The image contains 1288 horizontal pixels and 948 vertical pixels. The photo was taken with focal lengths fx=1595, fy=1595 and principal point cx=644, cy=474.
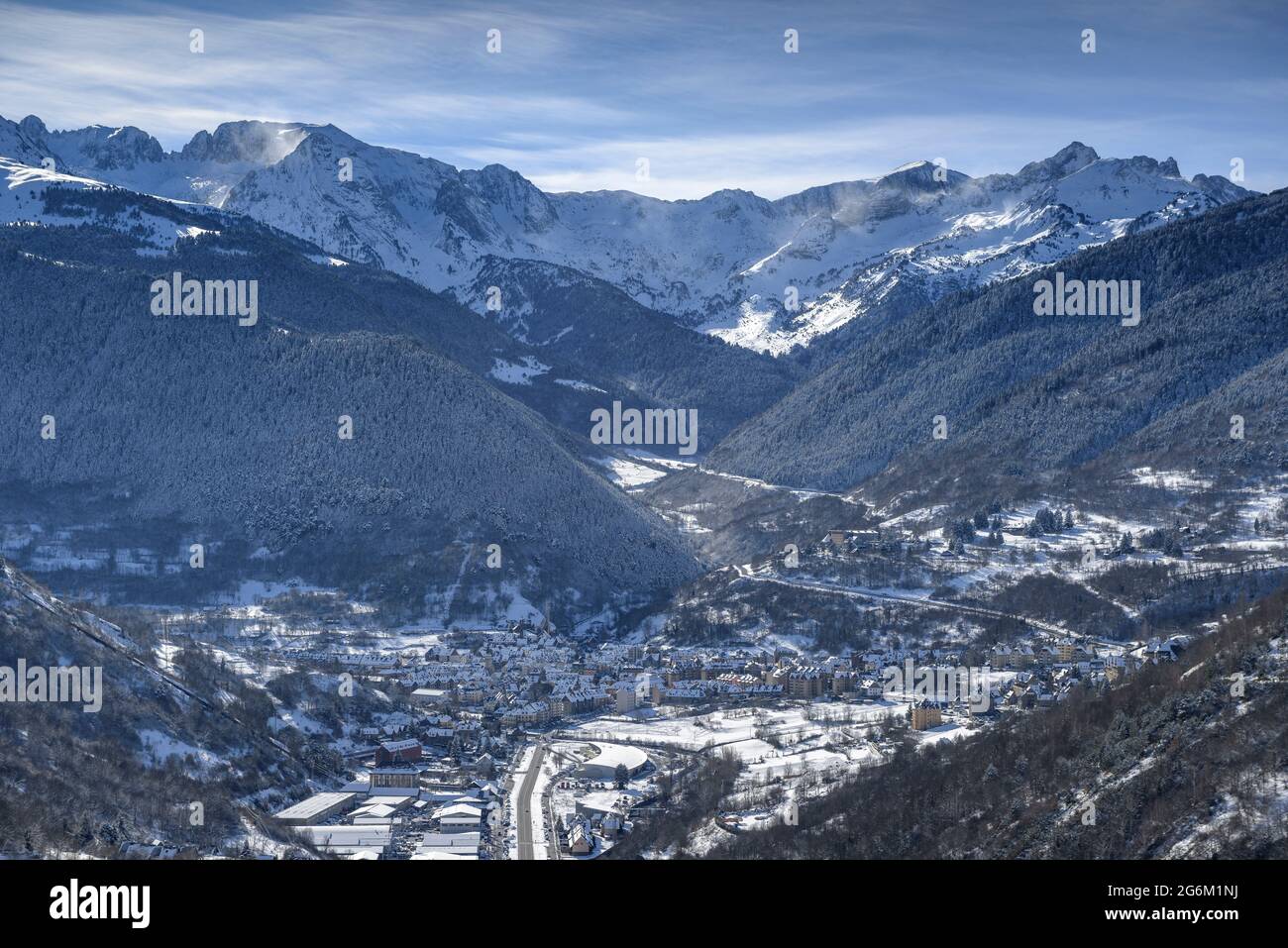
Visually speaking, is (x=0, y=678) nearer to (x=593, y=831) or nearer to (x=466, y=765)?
(x=466, y=765)

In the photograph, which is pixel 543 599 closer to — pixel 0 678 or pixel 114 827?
pixel 0 678

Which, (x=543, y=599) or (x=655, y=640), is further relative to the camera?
(x=543, y=599)

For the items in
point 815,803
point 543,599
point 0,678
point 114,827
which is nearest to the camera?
point 114,827

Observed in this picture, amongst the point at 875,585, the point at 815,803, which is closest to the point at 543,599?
the point at 875,585
